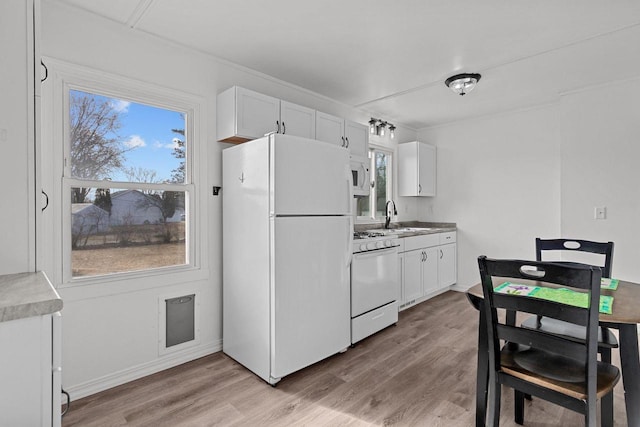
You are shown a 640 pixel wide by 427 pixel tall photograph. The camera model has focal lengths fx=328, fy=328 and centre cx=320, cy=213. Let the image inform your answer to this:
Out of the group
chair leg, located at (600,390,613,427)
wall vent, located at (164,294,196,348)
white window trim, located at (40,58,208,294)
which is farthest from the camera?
wall vent, located at (164,294,196,348)

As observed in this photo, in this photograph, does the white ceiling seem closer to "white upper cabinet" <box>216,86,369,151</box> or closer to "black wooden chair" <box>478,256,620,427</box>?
"white upper cabinet" <box>216,86,369,151</box>

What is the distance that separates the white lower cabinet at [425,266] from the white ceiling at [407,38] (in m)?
1.77

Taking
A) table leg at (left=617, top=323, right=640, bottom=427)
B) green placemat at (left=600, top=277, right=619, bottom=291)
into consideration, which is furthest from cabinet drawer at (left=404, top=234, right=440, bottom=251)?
table leg at (left=617, top=323, right=640, bottom=427)

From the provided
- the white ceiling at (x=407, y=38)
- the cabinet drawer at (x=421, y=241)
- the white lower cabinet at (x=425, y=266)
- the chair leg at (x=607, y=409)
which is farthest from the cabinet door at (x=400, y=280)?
the chair leg at (x=607, y=409)

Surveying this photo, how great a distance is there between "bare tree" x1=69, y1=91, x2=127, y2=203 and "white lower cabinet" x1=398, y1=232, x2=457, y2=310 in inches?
112

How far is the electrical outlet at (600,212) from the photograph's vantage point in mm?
3257

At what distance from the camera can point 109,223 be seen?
230 cm

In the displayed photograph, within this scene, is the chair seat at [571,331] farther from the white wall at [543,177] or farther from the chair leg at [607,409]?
the white wall at [543,177]

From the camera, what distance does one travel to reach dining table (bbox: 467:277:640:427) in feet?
4.47

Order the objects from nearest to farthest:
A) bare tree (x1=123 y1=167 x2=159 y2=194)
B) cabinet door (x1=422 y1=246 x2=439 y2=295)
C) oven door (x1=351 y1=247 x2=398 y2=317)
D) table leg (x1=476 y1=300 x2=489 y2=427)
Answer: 1. table leg (x1=476 y1=300 x2=489 y2=427)
2. bare tree (x1=123 y1=167 x2=159 y2=194)
3. oven door (x1=351 y1=247 x2=398 y2=317)
4. cabinet door (x1=422 y1=246 x2=439 y2=295)

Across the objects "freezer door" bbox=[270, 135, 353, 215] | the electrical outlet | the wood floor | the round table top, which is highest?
"freezer door" bbox=[270, 135, 353, 215]

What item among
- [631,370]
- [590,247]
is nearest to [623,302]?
[631,370]

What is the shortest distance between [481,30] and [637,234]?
8.24ft

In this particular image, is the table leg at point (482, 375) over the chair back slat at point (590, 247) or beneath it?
beneath
